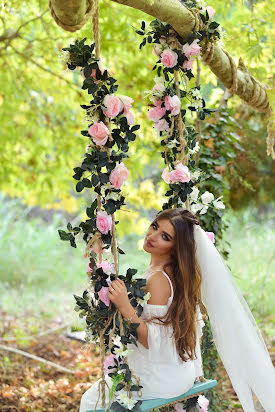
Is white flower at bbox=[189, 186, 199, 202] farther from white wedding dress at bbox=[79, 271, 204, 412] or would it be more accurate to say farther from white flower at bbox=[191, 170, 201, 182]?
white wedding dress at bbox=[79, 271, 204, 412]

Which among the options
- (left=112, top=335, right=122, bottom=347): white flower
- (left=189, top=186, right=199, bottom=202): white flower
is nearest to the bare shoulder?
(left=112, top=335, right=122, bottom=347): white flower

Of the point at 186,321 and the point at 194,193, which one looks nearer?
the point at 186,321

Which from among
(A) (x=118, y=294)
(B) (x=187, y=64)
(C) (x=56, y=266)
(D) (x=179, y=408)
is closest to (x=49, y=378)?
(D) (x=179, y=408)

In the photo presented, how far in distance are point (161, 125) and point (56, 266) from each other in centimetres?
616

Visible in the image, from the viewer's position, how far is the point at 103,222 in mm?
2104

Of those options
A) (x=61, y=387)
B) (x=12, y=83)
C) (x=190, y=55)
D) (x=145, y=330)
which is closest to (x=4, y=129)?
(x=12, y=83)

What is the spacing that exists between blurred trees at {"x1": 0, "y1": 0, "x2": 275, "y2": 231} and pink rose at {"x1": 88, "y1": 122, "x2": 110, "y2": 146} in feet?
6.00

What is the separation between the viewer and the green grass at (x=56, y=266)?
652 cm

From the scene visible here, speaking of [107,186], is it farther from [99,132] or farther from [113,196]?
[99,132]

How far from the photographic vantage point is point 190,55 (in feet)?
8.33

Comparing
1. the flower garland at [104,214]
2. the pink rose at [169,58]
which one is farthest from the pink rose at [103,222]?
the pink rose at [169,58]

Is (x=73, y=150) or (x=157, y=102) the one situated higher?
(x=73, y=150)

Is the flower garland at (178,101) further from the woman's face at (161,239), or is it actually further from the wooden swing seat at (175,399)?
the wooden swing seat at (175,399)

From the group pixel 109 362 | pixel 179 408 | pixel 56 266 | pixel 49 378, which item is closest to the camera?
pixel 109 362
